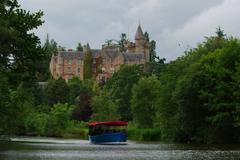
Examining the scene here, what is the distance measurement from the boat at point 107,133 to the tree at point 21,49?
41.0 m

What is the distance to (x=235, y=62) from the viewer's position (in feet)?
233

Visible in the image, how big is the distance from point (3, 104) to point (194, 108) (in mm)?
30192

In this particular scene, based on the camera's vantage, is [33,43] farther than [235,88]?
No

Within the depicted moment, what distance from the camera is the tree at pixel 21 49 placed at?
36594 mm

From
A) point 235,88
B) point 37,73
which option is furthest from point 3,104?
point 235,88

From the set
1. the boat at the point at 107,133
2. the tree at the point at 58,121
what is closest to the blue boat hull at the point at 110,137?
the boat at the point at 107,133

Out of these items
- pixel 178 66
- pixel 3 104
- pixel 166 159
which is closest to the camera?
pixel 166 159

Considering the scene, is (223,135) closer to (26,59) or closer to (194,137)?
(194,137)

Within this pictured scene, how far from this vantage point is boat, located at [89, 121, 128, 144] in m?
78.4

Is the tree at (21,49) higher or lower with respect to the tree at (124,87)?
lower

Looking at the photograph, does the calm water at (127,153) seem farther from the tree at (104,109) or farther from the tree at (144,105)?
the tree at (104,109)

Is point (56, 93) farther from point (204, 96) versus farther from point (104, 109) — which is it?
point (204, 96)

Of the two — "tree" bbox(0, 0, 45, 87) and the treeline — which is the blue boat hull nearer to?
the treeline

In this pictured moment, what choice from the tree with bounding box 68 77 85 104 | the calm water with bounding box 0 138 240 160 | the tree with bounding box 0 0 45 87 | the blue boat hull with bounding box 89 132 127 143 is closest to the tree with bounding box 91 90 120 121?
the tree with bounding box 68 77 85 104
